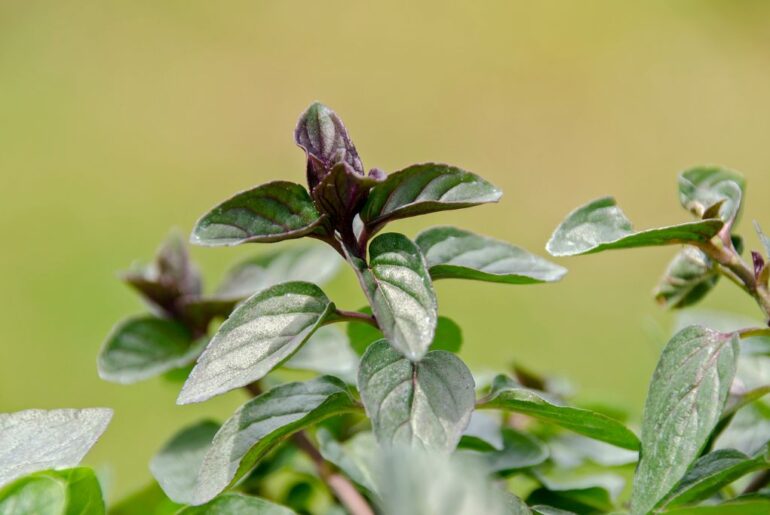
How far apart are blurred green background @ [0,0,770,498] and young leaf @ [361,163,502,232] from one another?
1.57 metres

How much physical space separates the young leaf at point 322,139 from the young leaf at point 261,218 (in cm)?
2

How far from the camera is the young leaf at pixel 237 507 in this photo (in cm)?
A: 38

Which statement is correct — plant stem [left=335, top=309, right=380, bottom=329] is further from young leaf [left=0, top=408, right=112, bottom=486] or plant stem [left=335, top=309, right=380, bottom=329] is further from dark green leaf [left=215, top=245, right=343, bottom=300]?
dark green leaf [left=215, top=245, right=343, bottom=300]

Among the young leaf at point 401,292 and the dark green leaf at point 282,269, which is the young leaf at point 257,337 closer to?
the young leaf at point 401,292

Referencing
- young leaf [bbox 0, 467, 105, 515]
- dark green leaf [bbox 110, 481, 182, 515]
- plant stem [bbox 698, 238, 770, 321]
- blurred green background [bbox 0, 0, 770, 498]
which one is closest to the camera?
young leaf [bbox 0, 467, 105, 515]

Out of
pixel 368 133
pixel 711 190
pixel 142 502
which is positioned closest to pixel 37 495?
pixel 142 502

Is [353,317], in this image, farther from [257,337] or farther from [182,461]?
[182,461]

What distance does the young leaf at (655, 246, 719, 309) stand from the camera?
506 millimetres

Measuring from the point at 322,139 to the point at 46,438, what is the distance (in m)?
0.19

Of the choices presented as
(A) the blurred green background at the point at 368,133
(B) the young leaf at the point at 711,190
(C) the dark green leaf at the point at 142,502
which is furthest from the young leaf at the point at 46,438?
(A) the blurred green background at the point at 368,133

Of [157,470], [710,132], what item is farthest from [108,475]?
[710,132]

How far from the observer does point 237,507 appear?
390 mm

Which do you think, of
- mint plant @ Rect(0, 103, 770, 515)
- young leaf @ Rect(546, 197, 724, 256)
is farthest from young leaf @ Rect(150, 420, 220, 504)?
young leaf @ Rect(546, 197, 724, 256)

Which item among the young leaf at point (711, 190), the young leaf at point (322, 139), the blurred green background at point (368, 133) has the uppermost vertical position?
the young leaf at point (322, 139)
